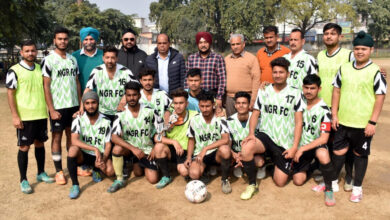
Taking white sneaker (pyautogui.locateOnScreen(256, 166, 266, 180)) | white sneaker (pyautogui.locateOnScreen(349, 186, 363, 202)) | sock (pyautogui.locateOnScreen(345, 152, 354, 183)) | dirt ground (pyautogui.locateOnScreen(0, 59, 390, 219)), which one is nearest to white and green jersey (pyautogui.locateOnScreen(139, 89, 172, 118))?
dirt ground (pyautogui.locateOnScreen(0, 59, 390, 219))

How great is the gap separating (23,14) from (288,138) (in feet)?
60.9

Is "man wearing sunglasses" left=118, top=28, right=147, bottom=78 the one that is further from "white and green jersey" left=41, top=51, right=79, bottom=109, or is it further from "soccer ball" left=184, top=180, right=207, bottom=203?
"soccer ball" left=184, top=180, right=207, bottom=203

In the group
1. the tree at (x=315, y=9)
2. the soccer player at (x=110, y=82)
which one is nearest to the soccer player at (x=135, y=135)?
the soccer player at (x=110, y=82)

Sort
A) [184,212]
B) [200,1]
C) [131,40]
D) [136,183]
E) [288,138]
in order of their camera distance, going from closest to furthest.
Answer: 1. [184,212]
2. [288,138]
3. [136,183]
4. [131,40]
5. [200,1]

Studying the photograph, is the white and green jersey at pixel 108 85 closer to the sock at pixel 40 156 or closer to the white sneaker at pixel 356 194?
the sock at pixel 40 156

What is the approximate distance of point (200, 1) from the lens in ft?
164

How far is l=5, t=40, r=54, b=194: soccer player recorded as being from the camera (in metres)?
4.90

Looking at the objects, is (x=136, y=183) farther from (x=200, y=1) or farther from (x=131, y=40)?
Answer: (x=200, y=1)

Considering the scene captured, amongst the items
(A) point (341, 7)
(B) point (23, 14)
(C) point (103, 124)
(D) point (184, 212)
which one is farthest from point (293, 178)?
(A) point (341, 7)

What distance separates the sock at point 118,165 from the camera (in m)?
5.27

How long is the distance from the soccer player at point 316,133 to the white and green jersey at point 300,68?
0.53 meters

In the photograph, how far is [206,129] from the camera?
5219 mm

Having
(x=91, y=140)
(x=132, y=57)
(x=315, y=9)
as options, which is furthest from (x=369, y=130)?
(x=315, y=9)

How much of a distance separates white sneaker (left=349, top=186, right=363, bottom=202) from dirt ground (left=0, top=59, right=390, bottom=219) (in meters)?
0.08
